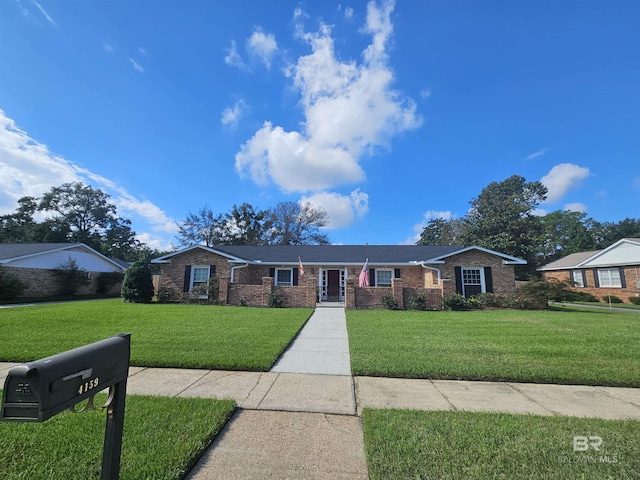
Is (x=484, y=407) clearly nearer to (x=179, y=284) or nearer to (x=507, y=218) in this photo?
(x=179, y=284)

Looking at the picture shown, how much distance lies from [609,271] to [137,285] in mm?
32354

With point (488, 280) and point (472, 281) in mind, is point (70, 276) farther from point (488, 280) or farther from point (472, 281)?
point (488, 280)

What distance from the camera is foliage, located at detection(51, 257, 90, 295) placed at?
21.1 meters

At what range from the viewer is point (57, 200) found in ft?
136

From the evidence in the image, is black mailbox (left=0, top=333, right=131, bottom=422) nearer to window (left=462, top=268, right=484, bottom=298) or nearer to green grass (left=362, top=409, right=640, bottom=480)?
green grass (left=362, top=409, right=640, bottom=480)

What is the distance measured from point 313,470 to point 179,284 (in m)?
17.3

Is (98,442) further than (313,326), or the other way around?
(313,326)

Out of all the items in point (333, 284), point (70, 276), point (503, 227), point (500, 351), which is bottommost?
point (500, 351)

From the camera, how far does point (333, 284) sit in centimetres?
2020

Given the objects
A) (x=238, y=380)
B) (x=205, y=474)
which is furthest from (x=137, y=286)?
(x=205, y=474)

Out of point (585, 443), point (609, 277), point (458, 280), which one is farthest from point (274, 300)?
point (609, 277)

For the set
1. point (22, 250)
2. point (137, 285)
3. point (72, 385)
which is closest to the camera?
point (72, 385)

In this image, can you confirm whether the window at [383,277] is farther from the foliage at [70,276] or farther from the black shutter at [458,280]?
the foliage at [70,276]

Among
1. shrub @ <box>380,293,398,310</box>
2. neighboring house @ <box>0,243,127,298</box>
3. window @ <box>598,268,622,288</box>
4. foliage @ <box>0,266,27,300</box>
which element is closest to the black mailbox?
shrub @ <box>380,293,398,310</box>
